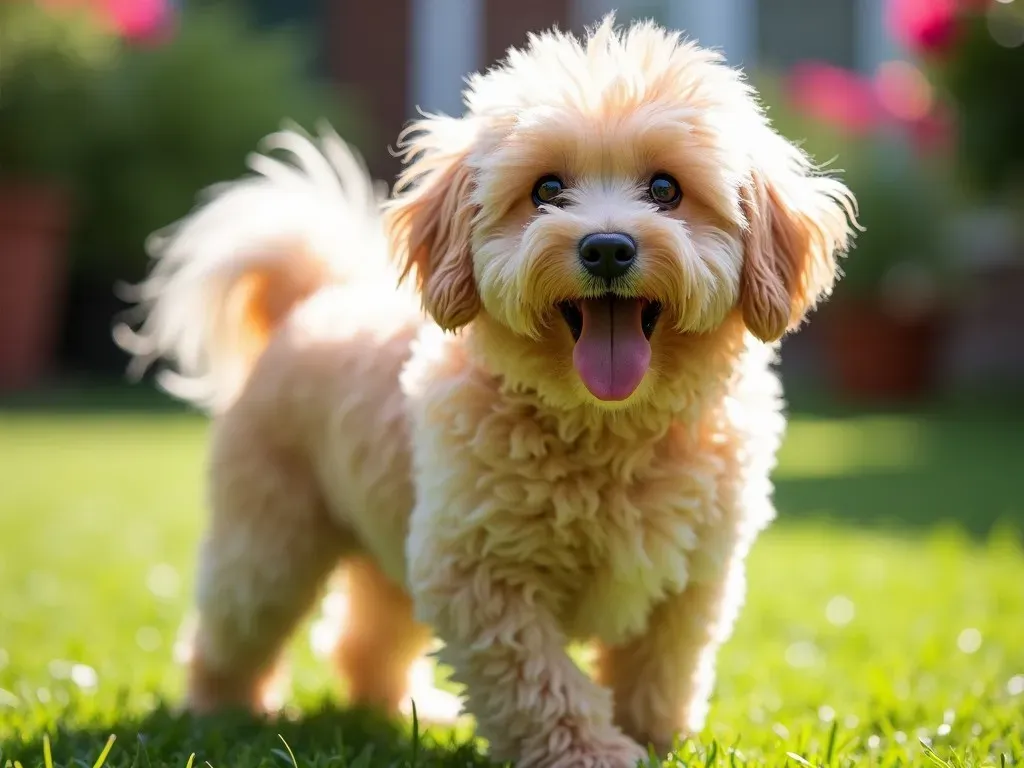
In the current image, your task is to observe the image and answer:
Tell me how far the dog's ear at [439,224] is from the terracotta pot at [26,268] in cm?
951

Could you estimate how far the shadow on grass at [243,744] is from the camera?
252cm

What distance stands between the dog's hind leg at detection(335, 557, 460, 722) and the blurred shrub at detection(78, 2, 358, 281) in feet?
33.1

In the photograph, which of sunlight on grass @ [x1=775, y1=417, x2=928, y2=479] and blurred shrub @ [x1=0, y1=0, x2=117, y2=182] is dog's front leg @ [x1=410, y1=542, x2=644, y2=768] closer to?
sunlight on grass @ [x1=775, y1=417, x2=928, y2=479]

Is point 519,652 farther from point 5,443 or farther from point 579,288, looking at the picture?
point 5,443

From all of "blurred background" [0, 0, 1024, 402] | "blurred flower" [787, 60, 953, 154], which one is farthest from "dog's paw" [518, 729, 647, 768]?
"blurred flower" [787, 60, 953, 154]

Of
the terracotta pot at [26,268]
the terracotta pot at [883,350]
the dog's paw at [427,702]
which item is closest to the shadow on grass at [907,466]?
the terracotta pot at [883,350]

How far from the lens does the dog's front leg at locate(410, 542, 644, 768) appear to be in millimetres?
2566

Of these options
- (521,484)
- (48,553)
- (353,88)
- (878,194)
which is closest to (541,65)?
(521,484)

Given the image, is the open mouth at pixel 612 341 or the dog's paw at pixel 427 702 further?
the dog's paw at pixel 427 702

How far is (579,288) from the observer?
2477 mm

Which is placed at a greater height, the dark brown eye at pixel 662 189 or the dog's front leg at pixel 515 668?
the dark brown eye at pixel 662 189

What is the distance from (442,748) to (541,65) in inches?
60.4

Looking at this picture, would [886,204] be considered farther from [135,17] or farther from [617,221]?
[617,221]

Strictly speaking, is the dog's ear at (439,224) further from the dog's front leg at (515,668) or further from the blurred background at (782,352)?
the blurred background at (782,352)
